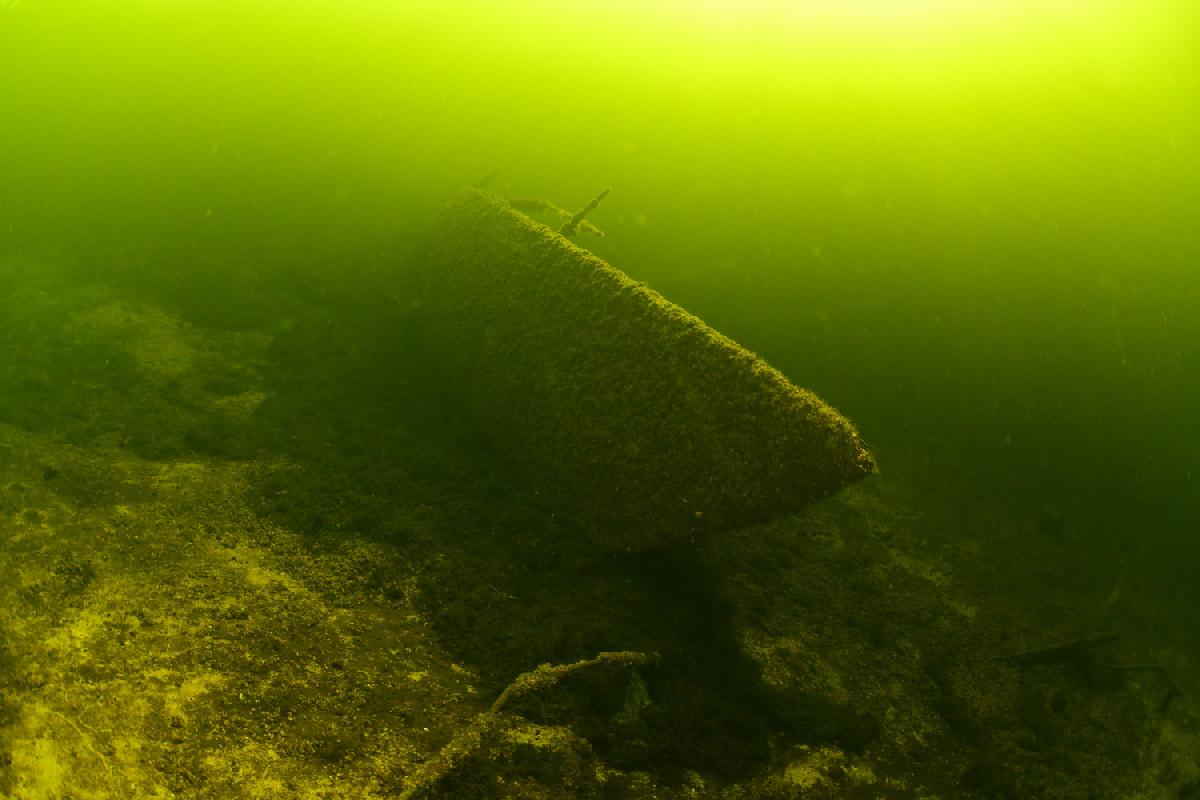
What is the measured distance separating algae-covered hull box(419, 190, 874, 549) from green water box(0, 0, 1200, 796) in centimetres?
92

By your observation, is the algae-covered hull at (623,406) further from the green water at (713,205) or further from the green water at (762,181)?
the green water at (762,181)

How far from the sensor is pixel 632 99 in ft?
41.4

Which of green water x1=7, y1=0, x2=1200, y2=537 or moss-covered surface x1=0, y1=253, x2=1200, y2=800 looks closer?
moss-covered surface x1=0, y1=253, x2=1200, y2=800

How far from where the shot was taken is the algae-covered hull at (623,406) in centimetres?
439

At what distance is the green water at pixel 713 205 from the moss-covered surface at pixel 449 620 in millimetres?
192

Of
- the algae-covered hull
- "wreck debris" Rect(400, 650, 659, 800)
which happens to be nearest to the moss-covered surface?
"wreck debris" Rect(400, 650, 659, 800)

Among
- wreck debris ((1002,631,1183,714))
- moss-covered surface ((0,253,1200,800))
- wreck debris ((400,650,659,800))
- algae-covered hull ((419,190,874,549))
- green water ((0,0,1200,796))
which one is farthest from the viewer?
green water ((0,0,1200,796))

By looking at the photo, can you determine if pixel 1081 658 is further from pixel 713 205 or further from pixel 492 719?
pixel 713 205

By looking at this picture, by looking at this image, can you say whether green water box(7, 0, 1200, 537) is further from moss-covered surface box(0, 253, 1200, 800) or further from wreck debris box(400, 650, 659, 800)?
wreck debris box(400, 650, 659, 800)

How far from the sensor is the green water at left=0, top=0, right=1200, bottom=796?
25.4 feet

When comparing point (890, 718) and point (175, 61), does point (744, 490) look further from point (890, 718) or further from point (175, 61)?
point (175, 61)

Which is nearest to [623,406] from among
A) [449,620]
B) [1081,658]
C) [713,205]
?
[449,620]

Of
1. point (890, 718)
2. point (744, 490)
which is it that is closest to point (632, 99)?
point (744, 490)

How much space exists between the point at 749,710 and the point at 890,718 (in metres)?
1.01
